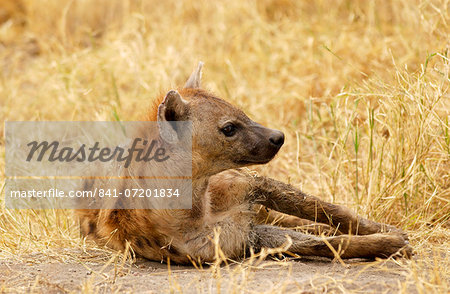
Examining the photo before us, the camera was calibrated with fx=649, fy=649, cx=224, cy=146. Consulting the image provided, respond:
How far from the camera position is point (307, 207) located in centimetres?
398

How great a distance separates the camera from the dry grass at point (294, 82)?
4336 mm

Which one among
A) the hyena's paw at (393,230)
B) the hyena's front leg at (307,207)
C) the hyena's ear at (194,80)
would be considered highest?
the hyena's ear at (194,80)

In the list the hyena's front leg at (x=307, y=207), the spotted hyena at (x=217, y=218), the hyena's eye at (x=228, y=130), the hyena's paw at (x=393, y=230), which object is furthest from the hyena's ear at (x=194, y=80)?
the hyena's paw at (x=393, y=230)

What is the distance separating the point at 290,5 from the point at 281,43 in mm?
1074

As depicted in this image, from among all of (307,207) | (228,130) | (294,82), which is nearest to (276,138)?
(228,130)

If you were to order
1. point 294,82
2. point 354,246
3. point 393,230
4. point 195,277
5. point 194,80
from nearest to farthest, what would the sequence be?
point 195,277, point 354,246, point 393,230, point 194,80, point 294,82

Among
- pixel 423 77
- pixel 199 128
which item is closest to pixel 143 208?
pixel 199 128

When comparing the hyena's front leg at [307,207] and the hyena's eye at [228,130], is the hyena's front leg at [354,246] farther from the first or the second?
the hyena's eye at [228,130]

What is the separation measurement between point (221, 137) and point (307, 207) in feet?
2.39

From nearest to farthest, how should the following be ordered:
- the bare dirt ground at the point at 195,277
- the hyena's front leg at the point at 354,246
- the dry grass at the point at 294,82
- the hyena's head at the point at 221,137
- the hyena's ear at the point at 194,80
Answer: the bare dirt ground at the point at 195,277 → the hyena's front leg at the point at 354,246 → the hyena's head at the point at 221,137 → the hyena's ear at the point at 194,80 → the dry grass at the point at 294,82

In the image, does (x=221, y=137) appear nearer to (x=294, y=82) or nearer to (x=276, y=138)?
(x=276, y=138)

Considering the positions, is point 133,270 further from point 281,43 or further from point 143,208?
point 281,43

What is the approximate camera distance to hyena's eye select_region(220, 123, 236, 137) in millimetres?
3723

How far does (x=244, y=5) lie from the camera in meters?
8.02
